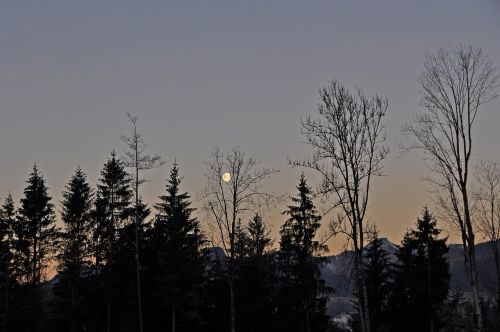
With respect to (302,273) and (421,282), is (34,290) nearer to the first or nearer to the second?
(302,273)

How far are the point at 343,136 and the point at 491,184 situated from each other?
13.5 m

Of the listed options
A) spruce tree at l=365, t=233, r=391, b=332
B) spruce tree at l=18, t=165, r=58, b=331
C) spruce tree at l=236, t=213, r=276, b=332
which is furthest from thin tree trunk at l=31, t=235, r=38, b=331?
spruce tree at l=365, t=233, r=391, b=332

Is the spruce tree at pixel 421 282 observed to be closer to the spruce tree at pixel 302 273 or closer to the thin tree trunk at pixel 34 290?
the spruce tree at pixel 302 273

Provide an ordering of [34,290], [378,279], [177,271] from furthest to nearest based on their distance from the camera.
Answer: [378,279] → [34,290] → [177,271]

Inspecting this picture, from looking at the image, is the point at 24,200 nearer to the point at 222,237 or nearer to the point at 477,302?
the point at 222,237

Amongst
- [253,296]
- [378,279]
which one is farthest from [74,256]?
[378,279]

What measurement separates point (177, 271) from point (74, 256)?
9105 millimetres

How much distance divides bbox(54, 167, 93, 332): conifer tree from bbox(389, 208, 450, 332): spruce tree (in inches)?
995

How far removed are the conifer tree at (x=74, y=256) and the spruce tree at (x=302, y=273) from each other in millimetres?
15231

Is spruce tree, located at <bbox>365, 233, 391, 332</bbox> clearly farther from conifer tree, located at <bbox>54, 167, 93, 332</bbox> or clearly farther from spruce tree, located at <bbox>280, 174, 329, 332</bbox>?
conifer tree, located at <bbox>54, 167, 93, 332</bbox>

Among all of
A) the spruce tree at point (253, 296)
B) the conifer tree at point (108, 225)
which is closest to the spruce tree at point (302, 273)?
the spruce tree at point (253, 296)

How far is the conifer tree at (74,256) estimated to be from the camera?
139ft

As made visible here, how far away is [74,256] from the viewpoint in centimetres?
4231

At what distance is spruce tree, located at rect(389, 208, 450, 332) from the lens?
44438mm
